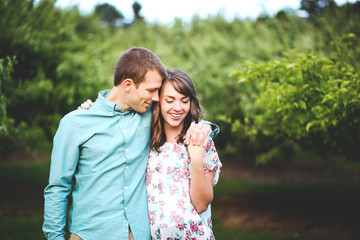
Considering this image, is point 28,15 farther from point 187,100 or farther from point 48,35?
point 187,100

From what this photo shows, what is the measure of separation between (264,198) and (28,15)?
Result: 247 inches

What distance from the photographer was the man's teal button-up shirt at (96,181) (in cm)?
241

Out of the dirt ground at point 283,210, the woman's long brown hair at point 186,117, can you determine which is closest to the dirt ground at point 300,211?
the dirt ground at point 283,210

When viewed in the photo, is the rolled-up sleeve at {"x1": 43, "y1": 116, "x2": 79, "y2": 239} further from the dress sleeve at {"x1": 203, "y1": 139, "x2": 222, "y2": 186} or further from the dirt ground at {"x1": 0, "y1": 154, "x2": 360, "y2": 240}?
the dirt ground at {"x1": 0, "y1": 154, "x2": 360, "y2": 240}

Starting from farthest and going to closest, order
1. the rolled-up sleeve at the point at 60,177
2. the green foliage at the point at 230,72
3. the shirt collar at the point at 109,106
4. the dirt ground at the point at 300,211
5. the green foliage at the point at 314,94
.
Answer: the dirt ground at the point at 300,211, the green foliage at the point at 230,72, the green foliage at the point at 314,94, the shirt collar at the point at 109,106, the rolled-up sleeve at the point at 60,177

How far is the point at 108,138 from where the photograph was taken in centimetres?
253

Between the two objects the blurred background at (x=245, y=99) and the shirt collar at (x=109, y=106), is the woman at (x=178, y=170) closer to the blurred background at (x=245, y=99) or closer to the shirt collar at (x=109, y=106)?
the shirt collar at (x=109, y=106)

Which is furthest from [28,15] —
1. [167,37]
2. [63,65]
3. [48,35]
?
[167,37]

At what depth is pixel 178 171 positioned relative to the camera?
2621mm

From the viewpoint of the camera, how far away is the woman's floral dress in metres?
2.50

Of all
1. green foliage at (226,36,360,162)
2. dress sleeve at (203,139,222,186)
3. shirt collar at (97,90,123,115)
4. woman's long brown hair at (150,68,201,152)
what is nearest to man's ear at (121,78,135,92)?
shirt collar at (97,90,123,115)

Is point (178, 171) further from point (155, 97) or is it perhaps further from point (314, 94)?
point (314, 94)

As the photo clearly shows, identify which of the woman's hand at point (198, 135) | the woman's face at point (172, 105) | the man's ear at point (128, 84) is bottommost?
the woman's hand at point (198, 135)

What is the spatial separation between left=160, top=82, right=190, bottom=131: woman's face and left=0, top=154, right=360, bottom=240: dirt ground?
13.2ft
